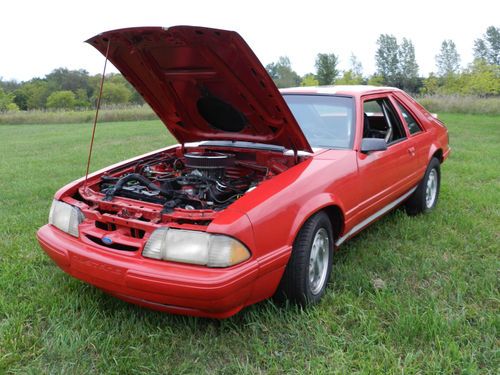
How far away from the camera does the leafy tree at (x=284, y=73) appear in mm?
64281

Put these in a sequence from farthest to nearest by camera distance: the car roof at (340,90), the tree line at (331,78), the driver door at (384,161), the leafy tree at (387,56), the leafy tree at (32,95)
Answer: the leafy tree at (387,56), the leafy tree at (32,95), the tree line at (331,78), the car roof at (340,90), the driver door at (384,161)

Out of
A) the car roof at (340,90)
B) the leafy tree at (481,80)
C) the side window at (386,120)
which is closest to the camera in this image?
the car roof at (340,90)

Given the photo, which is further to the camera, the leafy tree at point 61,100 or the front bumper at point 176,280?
the leafy tree at point 61,100

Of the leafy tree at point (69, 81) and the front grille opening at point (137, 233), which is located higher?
the leafy tree at point (69, 81)

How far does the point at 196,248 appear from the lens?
7.47ft

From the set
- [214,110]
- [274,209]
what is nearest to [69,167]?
[214,110]

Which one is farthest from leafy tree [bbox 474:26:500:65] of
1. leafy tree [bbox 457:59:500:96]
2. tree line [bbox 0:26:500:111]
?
leafy tree [bbox 457:59:500:96]

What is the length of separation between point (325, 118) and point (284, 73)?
68660 mm

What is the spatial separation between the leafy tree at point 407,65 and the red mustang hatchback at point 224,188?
67.5 metres

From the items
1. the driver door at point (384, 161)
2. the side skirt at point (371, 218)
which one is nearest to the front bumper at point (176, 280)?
the side skirt at point (371, 218)

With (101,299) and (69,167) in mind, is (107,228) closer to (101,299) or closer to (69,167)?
(101,299)

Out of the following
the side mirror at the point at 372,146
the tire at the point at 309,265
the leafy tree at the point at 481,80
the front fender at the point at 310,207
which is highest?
the leafy tree at the point at 481,80

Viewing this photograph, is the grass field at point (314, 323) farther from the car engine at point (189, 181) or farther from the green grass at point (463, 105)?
the green grass at point (463, 105)

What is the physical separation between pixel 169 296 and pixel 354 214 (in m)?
1.56
